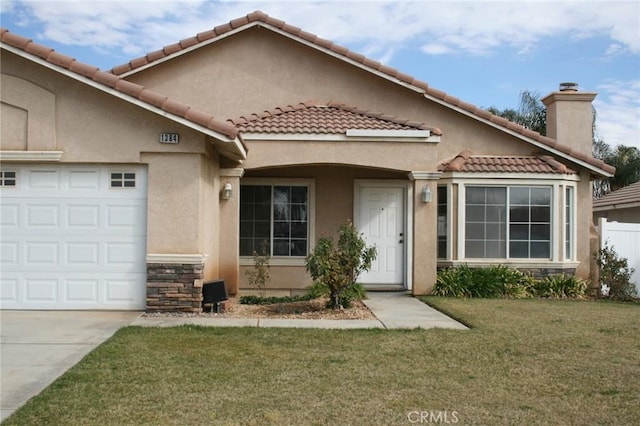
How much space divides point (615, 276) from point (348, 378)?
10.5 m

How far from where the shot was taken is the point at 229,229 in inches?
540

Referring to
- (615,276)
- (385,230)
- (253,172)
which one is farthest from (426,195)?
(615,276)

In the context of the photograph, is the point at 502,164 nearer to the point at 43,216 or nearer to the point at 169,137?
the point at 169,137

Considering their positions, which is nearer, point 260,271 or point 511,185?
point 260,271

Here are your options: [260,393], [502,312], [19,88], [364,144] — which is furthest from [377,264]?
[260,393]

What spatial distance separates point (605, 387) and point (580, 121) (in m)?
11.6

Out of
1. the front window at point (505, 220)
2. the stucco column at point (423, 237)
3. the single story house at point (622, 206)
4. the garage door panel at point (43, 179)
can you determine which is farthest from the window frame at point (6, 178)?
the single story house at point (622, 206)

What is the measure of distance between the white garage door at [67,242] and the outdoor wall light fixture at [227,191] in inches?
103

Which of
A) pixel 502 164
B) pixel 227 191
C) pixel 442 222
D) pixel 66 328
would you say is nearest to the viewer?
pixel 66 328

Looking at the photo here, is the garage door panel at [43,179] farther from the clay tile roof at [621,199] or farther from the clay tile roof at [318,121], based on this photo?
the clay tile roof at [621,199]

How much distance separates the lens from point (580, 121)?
16.9 m

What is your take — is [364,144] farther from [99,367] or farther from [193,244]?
[99,367]

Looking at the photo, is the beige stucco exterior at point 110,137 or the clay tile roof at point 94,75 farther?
the beige stucco exterior at point 110,137

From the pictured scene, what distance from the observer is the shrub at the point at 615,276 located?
1523cm
